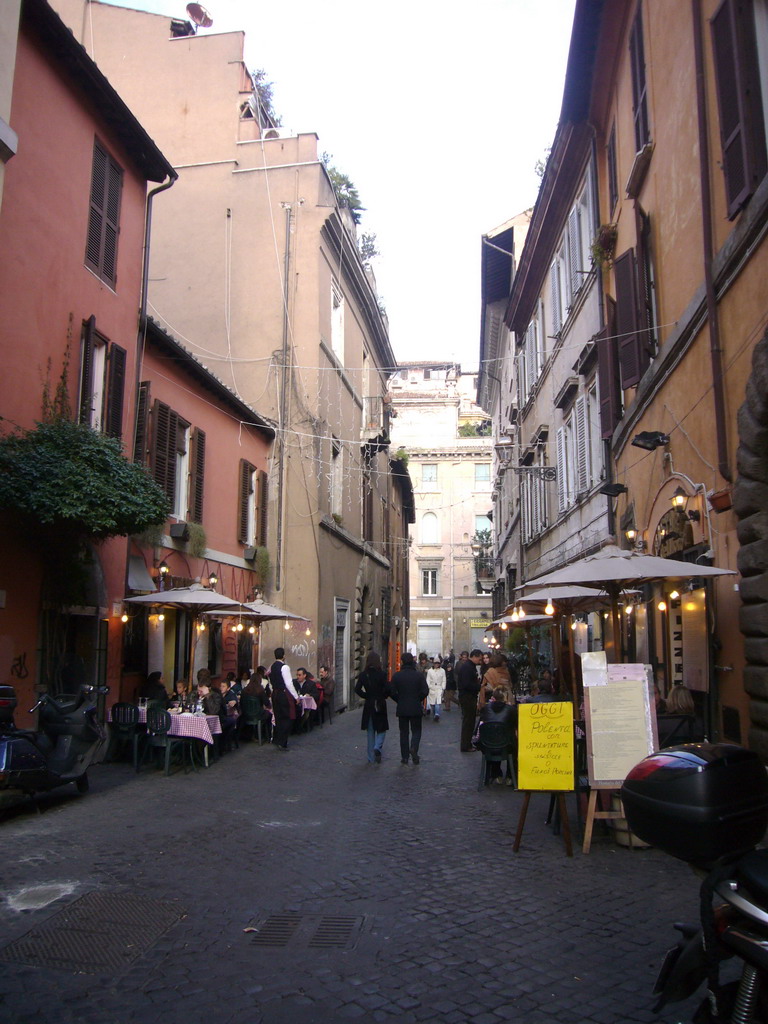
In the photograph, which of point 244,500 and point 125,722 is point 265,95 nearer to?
point 244,500

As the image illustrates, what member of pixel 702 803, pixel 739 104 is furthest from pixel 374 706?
pixel 702 803

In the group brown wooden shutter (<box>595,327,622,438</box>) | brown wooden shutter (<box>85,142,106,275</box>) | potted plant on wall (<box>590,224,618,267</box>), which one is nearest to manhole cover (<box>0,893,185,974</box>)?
brown wooden shutter (<box>85,142,106,275</box>)

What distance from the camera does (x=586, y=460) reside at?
17.0 metres

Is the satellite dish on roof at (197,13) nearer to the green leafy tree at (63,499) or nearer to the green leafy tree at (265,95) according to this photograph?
the green leafy tree at (265,95)

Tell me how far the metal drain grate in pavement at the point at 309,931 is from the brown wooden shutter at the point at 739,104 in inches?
245

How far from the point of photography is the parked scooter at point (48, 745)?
27.8 ft

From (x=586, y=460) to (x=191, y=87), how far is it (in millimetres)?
14914

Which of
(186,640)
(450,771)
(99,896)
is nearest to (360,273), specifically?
(186,640)

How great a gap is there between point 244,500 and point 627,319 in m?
10.3

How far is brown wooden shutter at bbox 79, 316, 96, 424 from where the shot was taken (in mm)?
12039

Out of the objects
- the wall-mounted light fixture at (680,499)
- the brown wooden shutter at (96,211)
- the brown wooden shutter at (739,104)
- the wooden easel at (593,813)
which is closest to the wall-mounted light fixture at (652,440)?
the wall-mounted light fixture at (680,499)

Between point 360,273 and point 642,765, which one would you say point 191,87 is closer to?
point 360,273

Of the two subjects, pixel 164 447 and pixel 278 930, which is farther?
pixel 164 447

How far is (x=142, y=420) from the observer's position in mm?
14586
